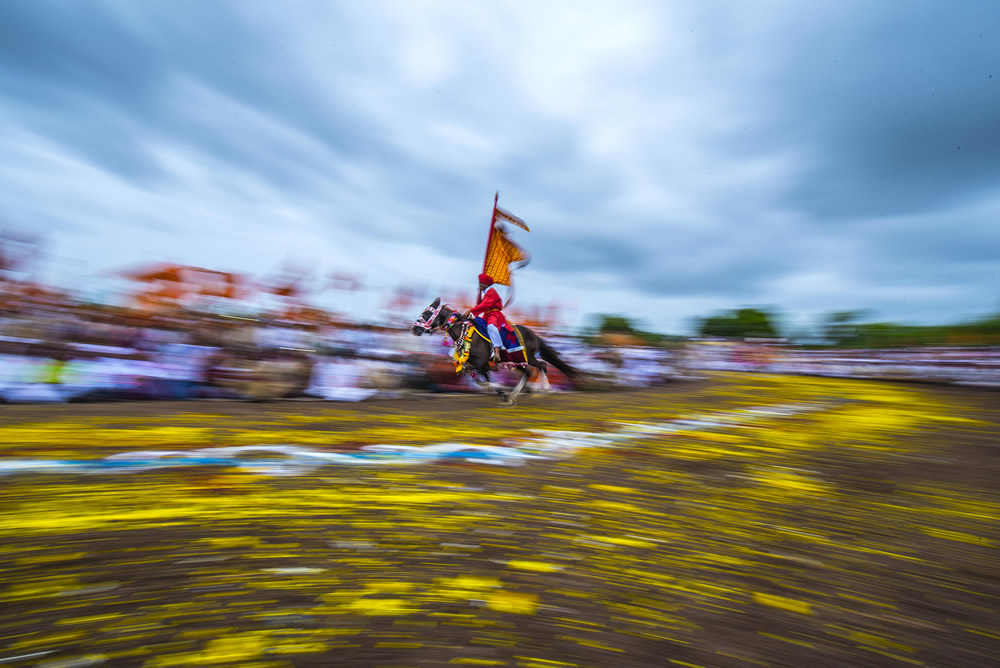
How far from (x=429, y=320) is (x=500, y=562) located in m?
7.02

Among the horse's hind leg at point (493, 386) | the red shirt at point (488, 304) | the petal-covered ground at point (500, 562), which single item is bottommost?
the petal-covered ground at point (500, 562)

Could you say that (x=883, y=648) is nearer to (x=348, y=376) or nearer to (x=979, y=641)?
(x=979, y=641)

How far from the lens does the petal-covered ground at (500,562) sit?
1.43 metres

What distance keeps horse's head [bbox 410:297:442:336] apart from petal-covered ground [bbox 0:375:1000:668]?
4.73 m

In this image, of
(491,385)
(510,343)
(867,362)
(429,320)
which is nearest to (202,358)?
(429,320)

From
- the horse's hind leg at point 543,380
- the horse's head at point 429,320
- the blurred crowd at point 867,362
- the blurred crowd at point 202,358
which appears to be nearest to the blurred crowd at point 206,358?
the blurred crowd at point 202,358

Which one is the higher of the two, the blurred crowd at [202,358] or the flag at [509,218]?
the flag at [509,218]

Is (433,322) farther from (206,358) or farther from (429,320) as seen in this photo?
(206,358)

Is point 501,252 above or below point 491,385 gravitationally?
above

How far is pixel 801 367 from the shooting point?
2519 centimetres

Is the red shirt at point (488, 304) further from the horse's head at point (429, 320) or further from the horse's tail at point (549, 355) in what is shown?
the horse's tail at point (549, 355)

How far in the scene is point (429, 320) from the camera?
875cm

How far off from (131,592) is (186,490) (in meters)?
1.24

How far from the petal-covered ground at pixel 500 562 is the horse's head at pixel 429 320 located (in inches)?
186
